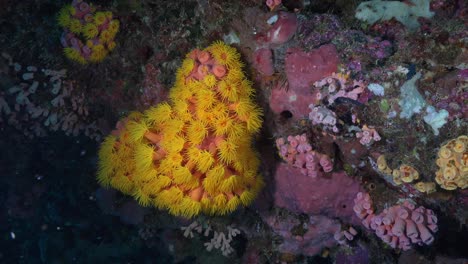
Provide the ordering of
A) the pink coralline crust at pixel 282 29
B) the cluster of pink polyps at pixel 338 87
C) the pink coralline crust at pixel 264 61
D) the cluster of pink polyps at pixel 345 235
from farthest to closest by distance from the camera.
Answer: the cluster of pink polyps at pixel 345 235, the pink coralline crust at pixel 264 61, the pink coralline crust at pixel 282 29, the cluster of pink polyps at pixel 338 87

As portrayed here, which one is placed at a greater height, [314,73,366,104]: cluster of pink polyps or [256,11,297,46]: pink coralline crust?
[256,11,297,46]: pink coralline crust

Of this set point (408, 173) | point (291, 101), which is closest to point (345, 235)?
point (408, 173)

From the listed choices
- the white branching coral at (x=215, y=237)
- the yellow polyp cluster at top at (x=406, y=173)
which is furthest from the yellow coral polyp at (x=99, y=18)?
the yellow polyp cluster at top at (x=406, y=173)

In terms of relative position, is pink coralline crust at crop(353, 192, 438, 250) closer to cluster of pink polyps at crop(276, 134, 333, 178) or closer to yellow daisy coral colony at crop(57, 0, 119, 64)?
cluster of pink polyps at crop(276, 134, 333, 178)

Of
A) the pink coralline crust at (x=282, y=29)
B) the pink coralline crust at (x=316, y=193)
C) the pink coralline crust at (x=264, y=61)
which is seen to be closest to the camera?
the pink coralline crust at (x=282, y=29)

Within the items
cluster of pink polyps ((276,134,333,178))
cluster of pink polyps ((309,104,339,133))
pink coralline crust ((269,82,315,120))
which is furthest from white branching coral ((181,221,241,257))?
cluster of pink polyps ((309,104,339,133))

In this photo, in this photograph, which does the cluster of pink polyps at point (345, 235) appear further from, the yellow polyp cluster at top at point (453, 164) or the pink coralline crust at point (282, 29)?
the pink coralline crust at point (282, 29)
